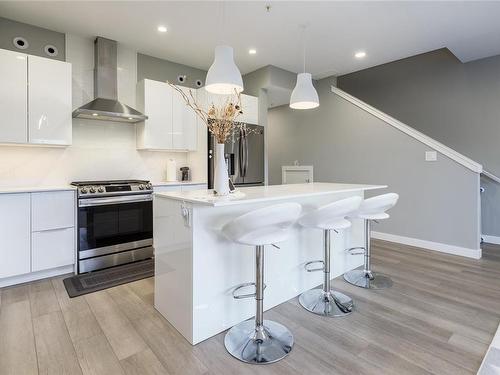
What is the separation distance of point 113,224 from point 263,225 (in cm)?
232

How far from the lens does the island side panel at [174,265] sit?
1.86m

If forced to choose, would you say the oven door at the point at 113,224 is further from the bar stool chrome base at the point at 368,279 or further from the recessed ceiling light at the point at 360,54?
the recessed ceiling light at the point at 360,54

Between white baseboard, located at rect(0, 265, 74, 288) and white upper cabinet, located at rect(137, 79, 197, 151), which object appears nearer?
white baseboard, located at rect(0, 265, 74, 288)

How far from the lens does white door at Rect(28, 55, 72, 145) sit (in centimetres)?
298

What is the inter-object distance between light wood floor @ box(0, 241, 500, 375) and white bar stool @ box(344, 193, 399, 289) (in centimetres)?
11

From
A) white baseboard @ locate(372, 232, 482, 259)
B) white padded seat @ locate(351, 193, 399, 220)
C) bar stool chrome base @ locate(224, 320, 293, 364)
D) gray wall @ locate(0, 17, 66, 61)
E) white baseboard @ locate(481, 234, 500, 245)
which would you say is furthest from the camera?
white baseboard @ locate(481, 234, 500, 245)

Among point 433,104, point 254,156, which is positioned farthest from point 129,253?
point 433,104

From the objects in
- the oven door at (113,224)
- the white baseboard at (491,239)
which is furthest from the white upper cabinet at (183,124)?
the white baseboard at (491,239)

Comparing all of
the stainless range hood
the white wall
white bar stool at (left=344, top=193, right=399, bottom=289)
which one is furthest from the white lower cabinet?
white bar stool at (left=344, top=193, right=399, bottom=289)

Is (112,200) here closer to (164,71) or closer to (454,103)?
(164,71)

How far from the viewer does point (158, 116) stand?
385cm

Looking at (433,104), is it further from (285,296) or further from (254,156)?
(285,296)

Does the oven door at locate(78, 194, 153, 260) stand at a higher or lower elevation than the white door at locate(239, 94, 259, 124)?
lower

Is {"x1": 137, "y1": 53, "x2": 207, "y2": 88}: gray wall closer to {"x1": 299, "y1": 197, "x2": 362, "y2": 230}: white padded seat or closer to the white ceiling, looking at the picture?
the white ceiling
